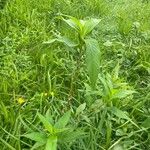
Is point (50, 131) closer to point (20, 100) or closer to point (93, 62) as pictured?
point (93, 62)

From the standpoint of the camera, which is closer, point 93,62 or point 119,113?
point 93,62

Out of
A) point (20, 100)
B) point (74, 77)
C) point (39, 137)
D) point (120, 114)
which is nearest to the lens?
point (39, 137)

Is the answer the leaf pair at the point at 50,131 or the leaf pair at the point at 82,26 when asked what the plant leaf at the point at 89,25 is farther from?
the leaf pair at the point at 50,131

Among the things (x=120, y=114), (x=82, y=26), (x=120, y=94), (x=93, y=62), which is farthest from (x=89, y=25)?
(x=120, y=114)

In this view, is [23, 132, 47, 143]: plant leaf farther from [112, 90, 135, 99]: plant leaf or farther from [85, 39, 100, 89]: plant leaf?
→ [112, 90, 135, 99]: plant leaf

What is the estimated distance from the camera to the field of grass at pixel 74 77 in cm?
196

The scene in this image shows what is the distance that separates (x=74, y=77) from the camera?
246cm

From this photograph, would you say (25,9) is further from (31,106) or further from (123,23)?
(31,106)

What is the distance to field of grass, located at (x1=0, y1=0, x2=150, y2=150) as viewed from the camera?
6.43 ft

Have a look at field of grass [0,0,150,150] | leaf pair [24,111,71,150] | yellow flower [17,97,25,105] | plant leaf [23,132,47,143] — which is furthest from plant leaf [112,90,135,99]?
yellow flower [17,97,25,105]

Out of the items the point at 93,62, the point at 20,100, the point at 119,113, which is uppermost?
the point at 93,62

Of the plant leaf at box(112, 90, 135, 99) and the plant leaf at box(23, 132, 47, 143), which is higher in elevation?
the plant leaf at box(112, 90, 135, 99)

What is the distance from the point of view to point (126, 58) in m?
2.92

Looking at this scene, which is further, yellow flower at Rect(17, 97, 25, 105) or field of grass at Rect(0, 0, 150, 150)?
yellow flower at Rect(17, 97, 25, 105)
